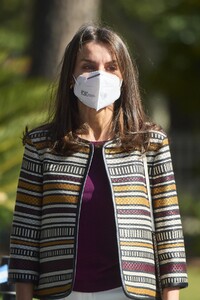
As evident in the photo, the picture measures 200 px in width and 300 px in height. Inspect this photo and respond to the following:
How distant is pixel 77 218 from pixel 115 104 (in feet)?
1.89

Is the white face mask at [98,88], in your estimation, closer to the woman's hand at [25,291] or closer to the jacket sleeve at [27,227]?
the jacket sleeve at [27,227]

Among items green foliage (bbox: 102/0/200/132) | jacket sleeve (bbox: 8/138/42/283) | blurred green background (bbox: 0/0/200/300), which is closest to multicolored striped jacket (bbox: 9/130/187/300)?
jacket sleeve (bbox: 8/138/42/283)

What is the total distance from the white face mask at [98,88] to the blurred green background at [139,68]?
886 millimetres

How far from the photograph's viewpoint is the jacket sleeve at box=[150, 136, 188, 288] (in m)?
4.38

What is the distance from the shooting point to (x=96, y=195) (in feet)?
14.2

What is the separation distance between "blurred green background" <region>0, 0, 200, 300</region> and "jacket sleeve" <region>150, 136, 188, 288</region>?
116cm

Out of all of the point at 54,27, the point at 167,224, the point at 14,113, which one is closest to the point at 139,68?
the point at 54,27

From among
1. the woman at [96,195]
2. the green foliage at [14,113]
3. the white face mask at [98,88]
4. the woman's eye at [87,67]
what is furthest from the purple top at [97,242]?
the green foliage at [14,113]

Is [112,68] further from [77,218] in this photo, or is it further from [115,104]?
[77,218]

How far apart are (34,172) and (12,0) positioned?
20.3 meters

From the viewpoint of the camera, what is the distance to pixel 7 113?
1112 cm

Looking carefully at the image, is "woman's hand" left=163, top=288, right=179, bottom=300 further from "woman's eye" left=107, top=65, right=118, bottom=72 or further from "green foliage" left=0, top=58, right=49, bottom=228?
"green foliage" left=0, top=58, right=49, bottom=228

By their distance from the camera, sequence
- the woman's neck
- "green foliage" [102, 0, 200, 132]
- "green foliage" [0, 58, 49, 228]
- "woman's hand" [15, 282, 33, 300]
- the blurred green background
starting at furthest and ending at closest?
"green foliage" [102, 0, 200, 132] → the blurred green background → "green foliage" [0, 58, 49, 228] → the woman's neck → "woman's hand" [15, 282, 33, 300]

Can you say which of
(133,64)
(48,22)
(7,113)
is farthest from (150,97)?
(133,64)
